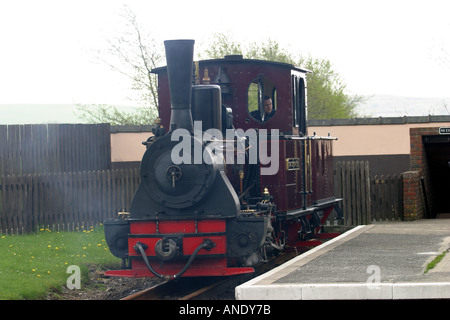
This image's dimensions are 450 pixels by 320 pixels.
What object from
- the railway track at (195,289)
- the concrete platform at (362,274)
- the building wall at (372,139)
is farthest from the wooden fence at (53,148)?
the concrete platform at (362,274)

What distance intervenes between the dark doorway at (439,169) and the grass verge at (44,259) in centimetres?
865

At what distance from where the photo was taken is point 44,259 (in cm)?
1226

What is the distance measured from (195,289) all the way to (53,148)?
8888 millimetres

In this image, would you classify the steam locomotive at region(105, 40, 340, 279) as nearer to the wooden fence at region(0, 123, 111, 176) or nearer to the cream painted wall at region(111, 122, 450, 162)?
the wooden fence at region(0, 123, 111, 176)

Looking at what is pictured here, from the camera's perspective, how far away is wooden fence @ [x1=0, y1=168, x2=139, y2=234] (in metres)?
16.4

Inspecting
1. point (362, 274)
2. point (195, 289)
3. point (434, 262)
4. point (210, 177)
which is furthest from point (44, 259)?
point (434, 262)

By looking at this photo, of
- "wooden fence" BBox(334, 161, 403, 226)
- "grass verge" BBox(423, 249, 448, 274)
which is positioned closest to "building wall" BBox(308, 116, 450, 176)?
"wooden fence" BBox(334, 161, 403, 226)

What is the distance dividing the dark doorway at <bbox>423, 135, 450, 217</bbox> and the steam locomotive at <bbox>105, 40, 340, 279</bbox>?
343 inches

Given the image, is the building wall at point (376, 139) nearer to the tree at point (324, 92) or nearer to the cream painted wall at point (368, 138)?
the cream painted wall at point (368, 138)

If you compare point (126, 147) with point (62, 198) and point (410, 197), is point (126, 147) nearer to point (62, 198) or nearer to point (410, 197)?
point (62, 198)

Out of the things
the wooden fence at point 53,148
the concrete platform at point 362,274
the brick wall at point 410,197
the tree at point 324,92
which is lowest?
the concrete platform at point 362,274

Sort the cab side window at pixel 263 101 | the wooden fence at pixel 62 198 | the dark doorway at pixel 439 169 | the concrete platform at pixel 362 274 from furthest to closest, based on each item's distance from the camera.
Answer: the dark doorway at pixel 439 169 → the wooden fence at pixel 62 198 → the cab side window at pixel 263 101 → the concrete platform at pixel 362 274

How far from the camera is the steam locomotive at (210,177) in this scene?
32.3ft
